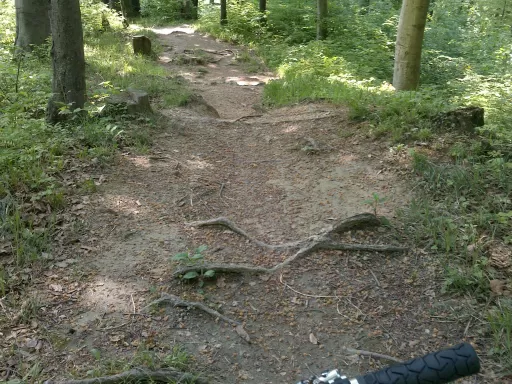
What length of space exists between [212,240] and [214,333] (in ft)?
4.48

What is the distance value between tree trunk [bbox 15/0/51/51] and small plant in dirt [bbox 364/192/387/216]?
8985 millimetres

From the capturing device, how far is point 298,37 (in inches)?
736

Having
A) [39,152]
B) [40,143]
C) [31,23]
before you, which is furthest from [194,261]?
[31,23]

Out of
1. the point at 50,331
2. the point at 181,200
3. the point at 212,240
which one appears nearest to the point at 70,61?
the point at 181,200

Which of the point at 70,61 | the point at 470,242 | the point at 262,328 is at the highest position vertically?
→ the point at 70,61

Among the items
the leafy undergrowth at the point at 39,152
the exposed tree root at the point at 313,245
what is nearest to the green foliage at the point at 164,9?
the leafy undergrowth at the point at 39,152

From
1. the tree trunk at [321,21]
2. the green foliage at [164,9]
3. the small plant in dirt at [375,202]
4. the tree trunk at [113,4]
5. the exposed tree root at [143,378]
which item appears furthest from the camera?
the green foliage at [164,9]

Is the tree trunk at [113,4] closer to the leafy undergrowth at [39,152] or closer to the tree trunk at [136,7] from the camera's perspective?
the tree trunk at [136,7]

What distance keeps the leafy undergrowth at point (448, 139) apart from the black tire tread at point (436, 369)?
2.07 meters

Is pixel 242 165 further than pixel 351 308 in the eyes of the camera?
Yes

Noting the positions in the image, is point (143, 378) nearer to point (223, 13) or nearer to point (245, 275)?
point (245, 275)

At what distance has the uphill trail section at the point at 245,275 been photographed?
136 inches

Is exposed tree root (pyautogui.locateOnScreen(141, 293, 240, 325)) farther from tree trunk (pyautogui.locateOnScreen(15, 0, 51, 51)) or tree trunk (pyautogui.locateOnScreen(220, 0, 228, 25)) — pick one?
tree trunk (pyautogui.locateOnScreen(220, 0, 228, 25))

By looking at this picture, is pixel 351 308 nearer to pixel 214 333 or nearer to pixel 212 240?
pixel 214 333
